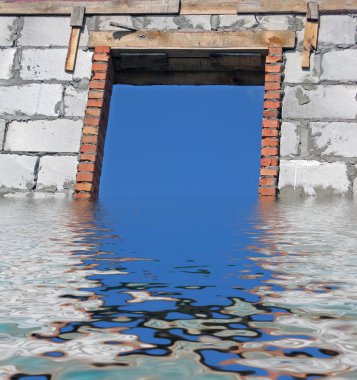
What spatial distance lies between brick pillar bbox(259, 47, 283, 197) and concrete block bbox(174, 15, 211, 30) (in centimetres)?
80

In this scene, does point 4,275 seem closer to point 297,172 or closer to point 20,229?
point 20,229

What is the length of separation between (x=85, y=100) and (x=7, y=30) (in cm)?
138

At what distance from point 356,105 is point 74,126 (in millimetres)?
2983

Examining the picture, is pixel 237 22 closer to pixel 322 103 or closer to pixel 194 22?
pixel 194 22

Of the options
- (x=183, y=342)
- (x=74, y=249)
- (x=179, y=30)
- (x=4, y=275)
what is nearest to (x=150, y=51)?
(x=179, y=30)

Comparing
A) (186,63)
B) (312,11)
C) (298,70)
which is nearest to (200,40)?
(186,63)

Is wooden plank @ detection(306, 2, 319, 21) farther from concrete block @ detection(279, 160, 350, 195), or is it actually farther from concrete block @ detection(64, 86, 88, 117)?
concrete block @ detection(64, 86, 88, 117)

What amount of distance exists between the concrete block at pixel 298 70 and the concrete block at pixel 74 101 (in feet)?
7.27

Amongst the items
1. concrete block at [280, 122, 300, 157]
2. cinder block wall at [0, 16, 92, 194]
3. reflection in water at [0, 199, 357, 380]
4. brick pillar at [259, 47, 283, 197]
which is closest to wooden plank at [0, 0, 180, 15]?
cinder block wall at [0, 16, 92, 194]

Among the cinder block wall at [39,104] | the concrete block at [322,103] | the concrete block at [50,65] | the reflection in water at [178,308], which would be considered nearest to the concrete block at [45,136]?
the cinder block wall at [39,104]

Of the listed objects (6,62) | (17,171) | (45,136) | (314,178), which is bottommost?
(17,171)

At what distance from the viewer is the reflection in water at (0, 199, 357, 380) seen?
0.65 meters

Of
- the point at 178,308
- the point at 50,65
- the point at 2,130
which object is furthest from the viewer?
the point at 50,65

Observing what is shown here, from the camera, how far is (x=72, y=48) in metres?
6.46
